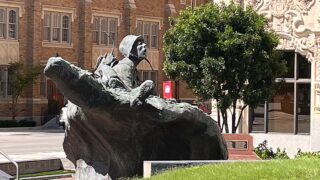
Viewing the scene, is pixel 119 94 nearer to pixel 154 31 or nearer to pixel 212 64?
pixel 212 64

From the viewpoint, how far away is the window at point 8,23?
44.5m

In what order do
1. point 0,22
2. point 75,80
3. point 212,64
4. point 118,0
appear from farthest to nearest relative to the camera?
point 118,0
point 0,22
point 212,64
point 75,80

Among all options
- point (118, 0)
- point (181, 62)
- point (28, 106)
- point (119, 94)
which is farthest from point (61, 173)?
point (118, 0)

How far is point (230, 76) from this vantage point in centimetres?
1995

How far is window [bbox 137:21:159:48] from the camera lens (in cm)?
5353

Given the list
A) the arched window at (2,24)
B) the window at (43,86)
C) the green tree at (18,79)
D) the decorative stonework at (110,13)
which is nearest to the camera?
the green tree at (18,79)

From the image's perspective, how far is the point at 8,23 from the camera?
147 feet

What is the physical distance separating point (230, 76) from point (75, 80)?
33.4ft

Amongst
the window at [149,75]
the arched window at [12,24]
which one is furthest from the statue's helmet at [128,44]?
the window at [149,75]

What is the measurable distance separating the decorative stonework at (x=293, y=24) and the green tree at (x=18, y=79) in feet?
74.5

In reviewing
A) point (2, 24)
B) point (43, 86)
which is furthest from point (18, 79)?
point (2, 24)

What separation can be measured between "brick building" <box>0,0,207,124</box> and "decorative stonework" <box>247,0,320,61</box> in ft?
79.8

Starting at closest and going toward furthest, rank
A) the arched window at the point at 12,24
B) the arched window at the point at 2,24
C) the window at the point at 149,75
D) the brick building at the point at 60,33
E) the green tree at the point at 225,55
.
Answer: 1. the green tree at the point at 225,55
2. the arched window at the point at 2,24
3. the brick building at the point at 60,33
4. the arched window at the point at 12,24
5. the window at the point at 149,75

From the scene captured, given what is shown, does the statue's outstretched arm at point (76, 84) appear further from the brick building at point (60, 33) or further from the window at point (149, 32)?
the window at point (149, 32)
